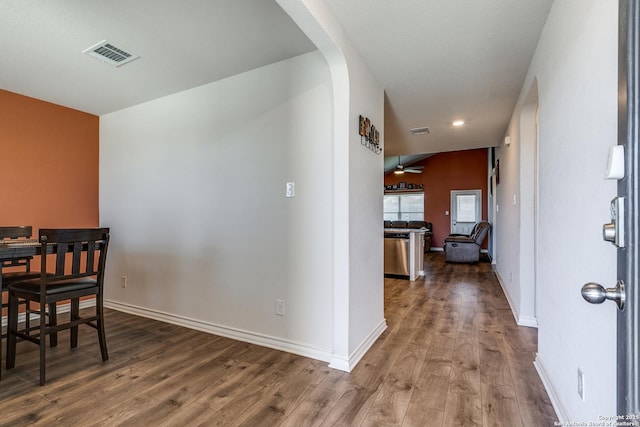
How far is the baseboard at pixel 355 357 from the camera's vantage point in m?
2.13

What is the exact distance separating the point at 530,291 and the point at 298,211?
2392mm

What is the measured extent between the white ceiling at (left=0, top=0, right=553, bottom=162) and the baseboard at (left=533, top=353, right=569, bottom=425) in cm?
222

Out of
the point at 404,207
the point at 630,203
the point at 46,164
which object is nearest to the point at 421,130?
the point at 630,203

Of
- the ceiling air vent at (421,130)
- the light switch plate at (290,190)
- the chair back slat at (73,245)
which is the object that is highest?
the ceiling air vent at (421,130)

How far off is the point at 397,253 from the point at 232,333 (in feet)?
11.4

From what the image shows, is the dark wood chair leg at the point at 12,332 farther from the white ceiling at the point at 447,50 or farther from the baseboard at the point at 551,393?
the baseboard at the point at 551,393

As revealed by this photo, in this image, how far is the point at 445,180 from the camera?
1000 centimetres

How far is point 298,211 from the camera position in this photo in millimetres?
2447

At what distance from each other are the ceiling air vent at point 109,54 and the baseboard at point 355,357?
280cm

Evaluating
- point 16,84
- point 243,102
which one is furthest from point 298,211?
point 16,84

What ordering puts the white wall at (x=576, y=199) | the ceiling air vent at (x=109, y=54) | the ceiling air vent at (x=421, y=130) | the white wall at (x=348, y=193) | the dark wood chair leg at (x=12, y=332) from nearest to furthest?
the white wall at (x=576, y=199) < the white wall at (x=348, y=193) < the dark wood chair leg at (x=12, y=332) < the ceiling air vent at (x=109, y=54) < the ceiling air vent at (x=421, y=130)

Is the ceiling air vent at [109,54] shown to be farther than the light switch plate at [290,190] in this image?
No

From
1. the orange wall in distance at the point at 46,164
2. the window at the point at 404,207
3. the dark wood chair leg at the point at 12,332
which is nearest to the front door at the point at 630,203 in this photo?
the dark wood chair leg at the point at 12,332

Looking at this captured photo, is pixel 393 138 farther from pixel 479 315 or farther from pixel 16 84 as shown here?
pixel 16 84
